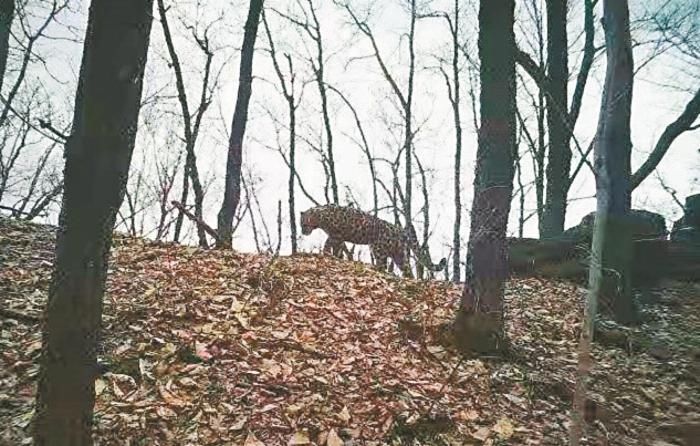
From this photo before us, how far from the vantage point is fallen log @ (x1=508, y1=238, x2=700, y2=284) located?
6.93m

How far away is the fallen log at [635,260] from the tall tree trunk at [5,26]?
7250mm

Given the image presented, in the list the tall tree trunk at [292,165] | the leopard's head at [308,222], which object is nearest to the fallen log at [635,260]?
the leopard's head at [308,222]

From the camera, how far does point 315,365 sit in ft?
12.1

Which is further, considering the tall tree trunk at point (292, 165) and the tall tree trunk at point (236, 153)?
the tall tree trunk at point (292, 165)

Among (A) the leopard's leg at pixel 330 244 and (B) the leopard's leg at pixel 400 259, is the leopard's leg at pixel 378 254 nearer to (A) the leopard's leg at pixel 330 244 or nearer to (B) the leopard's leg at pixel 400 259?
(B) the leopard's leg at pixel 400 259

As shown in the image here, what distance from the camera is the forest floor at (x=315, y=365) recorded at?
301 cm

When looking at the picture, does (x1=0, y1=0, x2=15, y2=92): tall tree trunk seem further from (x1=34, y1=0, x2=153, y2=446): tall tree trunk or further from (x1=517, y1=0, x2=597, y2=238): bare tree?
(x1=517, y1=0, x2=597, y2=238): bare tree

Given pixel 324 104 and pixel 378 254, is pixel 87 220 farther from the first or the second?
pixel 324 104

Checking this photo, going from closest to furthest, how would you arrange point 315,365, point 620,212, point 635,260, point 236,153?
point 315,365 < point 620,212 < point 635,260 < point 236,153

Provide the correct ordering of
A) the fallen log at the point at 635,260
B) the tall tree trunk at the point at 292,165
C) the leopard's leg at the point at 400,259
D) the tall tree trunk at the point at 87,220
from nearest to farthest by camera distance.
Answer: the tall tree trunk at the point at 87,220
the fallen log at the point at 635,260
the leopard's leg at the point at 400,259
the tall tree trunk at the point at 292,165

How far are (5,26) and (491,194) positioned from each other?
6233 millimetres

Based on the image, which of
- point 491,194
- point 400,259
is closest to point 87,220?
point 491,194

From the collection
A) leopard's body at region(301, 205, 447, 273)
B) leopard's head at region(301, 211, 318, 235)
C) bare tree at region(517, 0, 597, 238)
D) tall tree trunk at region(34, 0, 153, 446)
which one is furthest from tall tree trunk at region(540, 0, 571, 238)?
tall tree trunk at region(34, 0, 153, 446)

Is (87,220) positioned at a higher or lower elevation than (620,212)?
lower
